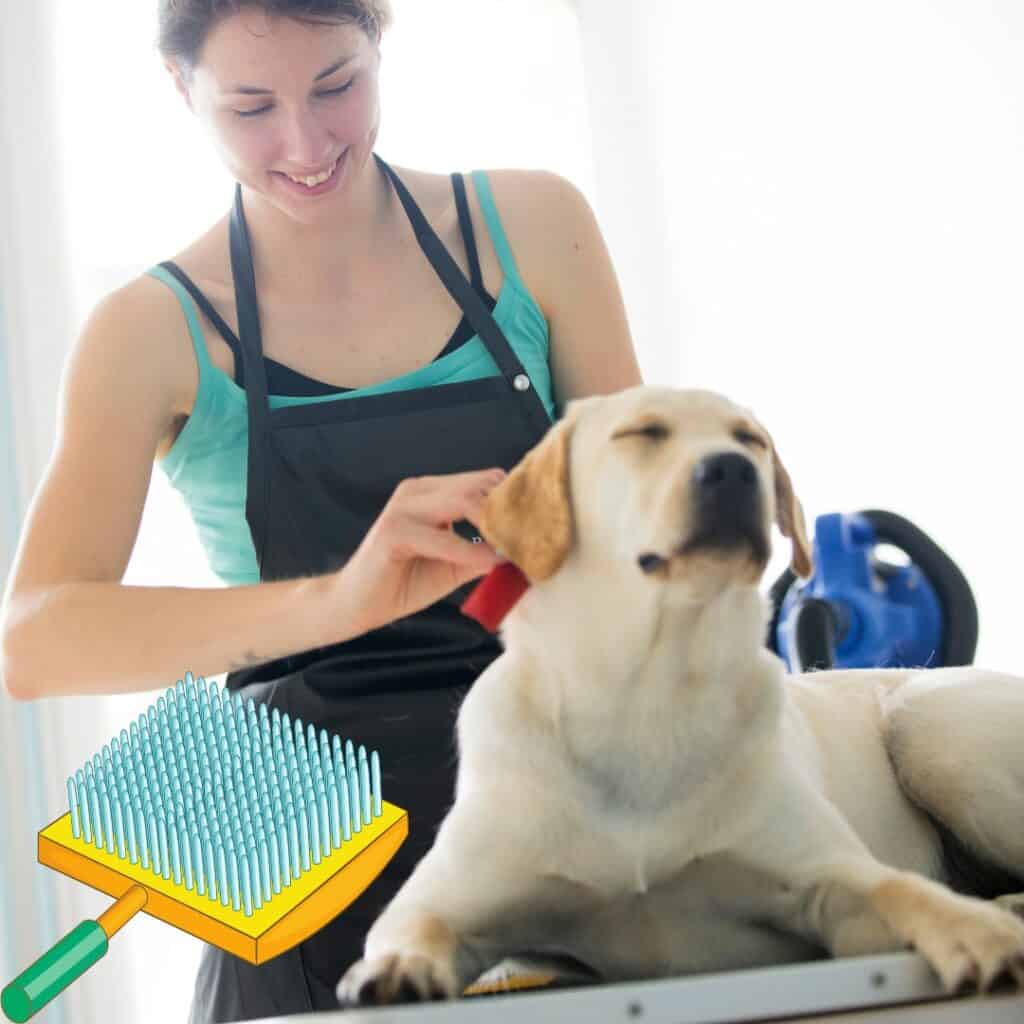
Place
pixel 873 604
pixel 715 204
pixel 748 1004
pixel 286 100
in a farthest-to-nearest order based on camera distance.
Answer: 1. pixel 715 204
2. pixel 873 604
3. pixel 286 100
4. pixel 748 1004

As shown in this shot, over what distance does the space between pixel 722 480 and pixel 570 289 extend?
2.28 feet

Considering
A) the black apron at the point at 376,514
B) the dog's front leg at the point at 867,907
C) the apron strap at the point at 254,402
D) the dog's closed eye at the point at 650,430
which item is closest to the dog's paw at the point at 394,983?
the dog's front leg at the point at 867,907

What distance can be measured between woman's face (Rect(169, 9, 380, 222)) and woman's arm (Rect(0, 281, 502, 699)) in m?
0.18

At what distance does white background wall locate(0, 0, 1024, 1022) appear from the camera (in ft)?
7.24

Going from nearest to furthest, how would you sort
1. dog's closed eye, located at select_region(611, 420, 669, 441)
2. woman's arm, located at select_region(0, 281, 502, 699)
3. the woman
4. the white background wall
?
dog's closed eye, located at select_region(611, 420, 669, 441) → woman's arm, located at select_region(0, 281, 502, 699) → the woman → the white background wall

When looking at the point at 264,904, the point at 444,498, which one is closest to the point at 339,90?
the point at 444,498

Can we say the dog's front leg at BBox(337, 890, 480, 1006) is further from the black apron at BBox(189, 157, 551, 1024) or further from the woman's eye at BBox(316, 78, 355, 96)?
the woman's eye at BBox(316, 78, 355, 96)

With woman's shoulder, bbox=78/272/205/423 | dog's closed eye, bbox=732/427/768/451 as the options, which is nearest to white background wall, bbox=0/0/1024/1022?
woman's shoulder, bbox=78/272/205/423

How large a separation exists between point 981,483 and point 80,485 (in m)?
1.46

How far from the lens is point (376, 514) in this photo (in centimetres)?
139

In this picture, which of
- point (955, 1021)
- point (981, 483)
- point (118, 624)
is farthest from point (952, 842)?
point (981, 483)

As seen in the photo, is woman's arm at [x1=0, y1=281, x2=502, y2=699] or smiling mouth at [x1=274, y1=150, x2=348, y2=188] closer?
woman's arm at [x1=0, y1=281, x2=502, y2=699]

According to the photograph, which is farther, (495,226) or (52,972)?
(495,226)

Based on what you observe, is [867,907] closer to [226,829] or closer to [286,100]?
[226,829]
